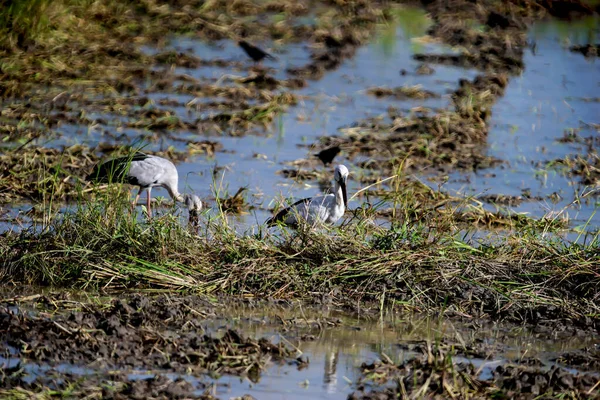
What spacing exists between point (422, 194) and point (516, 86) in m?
6.73

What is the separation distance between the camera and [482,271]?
809 centimetres

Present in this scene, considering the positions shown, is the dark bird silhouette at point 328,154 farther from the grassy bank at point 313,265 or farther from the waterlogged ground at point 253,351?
the waterlogged ground at point 253,351

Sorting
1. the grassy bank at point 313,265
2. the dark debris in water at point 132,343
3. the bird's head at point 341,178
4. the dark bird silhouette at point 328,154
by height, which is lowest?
the dark bird silhouette at point 328,154

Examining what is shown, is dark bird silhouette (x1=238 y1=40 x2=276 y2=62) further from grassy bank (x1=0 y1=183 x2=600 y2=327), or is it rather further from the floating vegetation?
grassy bank (x1=0 y1=183 x2=600 y2=327)

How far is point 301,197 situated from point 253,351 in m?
5.14

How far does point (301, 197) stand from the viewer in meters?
11.4

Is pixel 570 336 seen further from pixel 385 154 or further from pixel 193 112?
pixel 193 112

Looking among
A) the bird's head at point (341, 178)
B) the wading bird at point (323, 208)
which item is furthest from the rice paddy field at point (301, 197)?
the bird's head at point (341, 178)

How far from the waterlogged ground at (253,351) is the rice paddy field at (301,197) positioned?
18 millimetres

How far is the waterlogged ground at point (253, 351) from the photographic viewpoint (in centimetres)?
590

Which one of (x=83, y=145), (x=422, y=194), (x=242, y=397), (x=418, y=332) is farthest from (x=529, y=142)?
(x=242, y=397)

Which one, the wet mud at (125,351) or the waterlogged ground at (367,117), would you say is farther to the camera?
the waterlogged ground at (367,117)

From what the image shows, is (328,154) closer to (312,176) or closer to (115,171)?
(312,176)

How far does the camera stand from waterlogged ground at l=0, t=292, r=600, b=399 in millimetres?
5902
